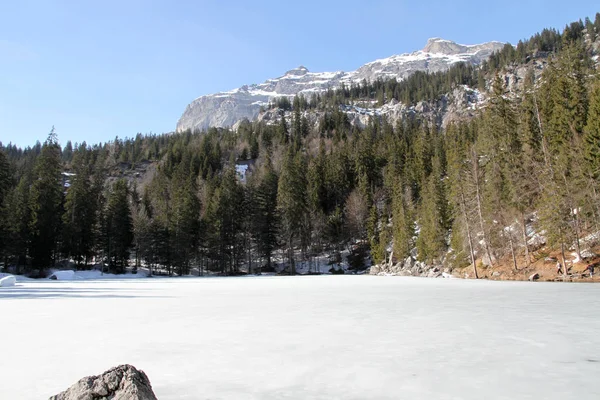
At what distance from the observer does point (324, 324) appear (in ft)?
24.2

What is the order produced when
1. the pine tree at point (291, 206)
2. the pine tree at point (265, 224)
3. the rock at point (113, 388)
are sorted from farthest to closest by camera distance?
the pine tree at point (265, 224) → the pine tree at point (291, 206) → the rock at point (113, 388)

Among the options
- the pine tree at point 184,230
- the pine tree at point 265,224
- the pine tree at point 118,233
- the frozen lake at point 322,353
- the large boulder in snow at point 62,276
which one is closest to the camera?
the frozen lake at point 322,353

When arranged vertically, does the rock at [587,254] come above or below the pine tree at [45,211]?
below

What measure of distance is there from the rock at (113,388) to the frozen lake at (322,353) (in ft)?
2.96

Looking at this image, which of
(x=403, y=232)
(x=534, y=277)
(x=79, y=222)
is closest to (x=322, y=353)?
(x=534, y=277)

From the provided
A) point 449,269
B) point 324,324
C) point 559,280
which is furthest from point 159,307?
point 449,269

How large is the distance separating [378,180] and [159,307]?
2842 inches

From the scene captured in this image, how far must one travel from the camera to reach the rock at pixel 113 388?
262 cm

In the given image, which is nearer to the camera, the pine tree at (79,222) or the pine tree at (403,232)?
the pine tree at (403,232)

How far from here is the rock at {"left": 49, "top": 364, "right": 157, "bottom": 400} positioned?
262 centimetres

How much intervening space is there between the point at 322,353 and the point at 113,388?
3000 millimetres

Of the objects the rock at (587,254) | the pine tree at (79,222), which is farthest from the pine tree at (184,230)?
the rock at (587,254)

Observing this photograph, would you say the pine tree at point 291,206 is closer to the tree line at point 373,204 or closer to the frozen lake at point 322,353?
the tree line at point 373,204

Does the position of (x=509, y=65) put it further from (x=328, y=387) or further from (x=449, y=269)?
→ (x=328, y=387)
